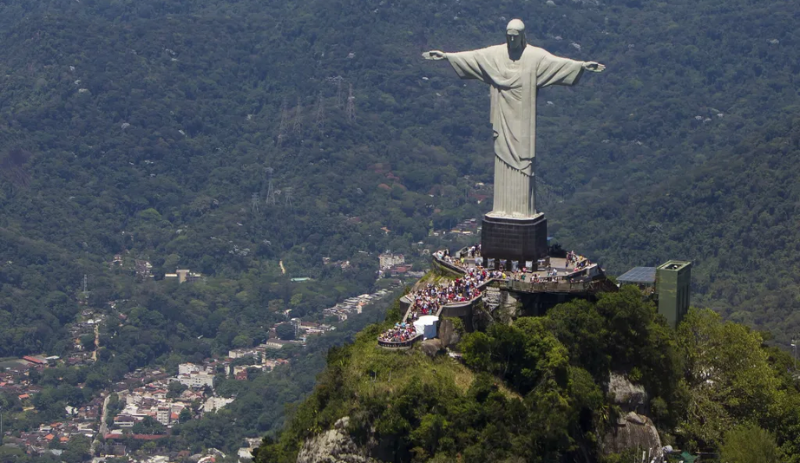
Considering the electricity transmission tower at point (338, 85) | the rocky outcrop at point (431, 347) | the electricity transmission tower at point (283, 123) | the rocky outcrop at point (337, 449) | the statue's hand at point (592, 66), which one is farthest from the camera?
the electricity transmission tower at point (338, 85)

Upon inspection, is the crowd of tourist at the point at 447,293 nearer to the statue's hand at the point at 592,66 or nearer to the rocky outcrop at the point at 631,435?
the rocky outcrop at the point at 631,435

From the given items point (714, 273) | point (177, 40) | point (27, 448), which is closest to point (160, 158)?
point (177, 40)

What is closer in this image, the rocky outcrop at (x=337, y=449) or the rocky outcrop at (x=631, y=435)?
the rocky outcrop at (x=337, y=449)

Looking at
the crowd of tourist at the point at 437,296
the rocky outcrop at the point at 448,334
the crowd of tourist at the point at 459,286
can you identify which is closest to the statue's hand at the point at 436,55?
the crowd of tourist at the point at 459,286

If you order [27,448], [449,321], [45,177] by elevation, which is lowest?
[27,448]

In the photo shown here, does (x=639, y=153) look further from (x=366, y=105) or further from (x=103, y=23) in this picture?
(x=103, y=23)

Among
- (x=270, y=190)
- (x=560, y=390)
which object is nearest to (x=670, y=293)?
(x=560, y=390)
